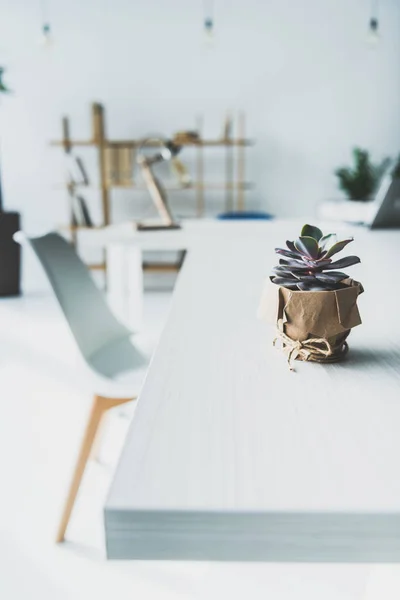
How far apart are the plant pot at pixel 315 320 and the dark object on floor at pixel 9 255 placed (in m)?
4.16

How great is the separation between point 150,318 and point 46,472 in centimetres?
225

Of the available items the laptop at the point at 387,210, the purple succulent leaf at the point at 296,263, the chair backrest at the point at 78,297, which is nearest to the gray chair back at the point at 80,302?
the chair backrest at the point at 78,297

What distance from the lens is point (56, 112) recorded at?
538 centimetres

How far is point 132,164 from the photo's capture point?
5.30 meters

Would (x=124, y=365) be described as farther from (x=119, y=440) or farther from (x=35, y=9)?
(x=35, y=9)

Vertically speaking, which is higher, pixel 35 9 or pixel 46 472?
pixel 35 9

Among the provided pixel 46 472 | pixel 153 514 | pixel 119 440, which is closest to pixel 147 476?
pixel 153 514

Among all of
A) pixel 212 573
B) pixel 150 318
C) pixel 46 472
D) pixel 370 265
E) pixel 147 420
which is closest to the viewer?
pixel 147 420

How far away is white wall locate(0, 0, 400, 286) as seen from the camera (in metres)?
5.21

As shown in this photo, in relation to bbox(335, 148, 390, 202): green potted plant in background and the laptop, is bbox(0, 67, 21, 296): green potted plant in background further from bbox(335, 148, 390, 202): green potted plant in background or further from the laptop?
the laptop

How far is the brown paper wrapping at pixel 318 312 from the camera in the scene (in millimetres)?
773

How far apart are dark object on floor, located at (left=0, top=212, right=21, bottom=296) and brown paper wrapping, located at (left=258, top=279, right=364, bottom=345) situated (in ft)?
13.7

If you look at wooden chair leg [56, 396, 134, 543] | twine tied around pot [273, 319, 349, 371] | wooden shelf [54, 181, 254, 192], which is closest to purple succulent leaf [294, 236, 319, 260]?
twine tied around pot [273, 319, 349, 371]

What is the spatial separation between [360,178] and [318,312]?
15.4 feet
